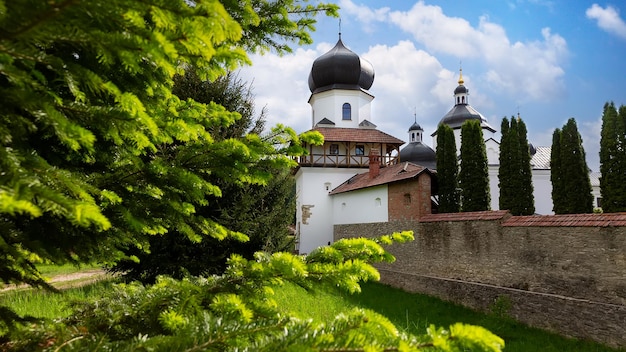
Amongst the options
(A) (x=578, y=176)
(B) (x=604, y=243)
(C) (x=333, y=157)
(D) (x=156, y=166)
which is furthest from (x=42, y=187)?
(C) (x=333, y=157)

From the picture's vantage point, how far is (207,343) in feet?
3.94

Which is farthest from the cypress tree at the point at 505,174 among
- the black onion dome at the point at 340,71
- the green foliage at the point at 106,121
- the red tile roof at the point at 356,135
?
the green foliage at the point at 106,121

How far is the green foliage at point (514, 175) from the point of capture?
1486 cm

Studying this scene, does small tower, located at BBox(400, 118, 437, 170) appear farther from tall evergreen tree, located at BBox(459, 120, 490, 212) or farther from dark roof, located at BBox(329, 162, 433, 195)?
tall evergreen tree, located at BBox(459, 120, 490, 212)

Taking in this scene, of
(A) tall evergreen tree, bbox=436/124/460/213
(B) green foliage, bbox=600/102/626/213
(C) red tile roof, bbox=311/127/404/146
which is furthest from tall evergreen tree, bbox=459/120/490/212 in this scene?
(C) red tile roof, bbox=311/127/404/146

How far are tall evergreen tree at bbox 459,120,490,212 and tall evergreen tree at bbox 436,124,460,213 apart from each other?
0.29m

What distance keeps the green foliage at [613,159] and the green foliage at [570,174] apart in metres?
0.65

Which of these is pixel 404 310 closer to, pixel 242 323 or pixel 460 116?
pixel 242 323

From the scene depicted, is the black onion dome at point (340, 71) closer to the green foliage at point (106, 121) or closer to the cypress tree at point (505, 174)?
the cypress tree at point (505, 174)

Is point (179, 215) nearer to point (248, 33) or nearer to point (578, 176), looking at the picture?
point (248, 33)

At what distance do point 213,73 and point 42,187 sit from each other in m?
1.34

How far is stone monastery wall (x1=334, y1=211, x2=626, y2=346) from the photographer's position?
7812 mm

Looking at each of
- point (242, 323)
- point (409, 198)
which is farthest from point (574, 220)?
point (242, 323)

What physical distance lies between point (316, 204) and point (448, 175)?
27.8 feet
